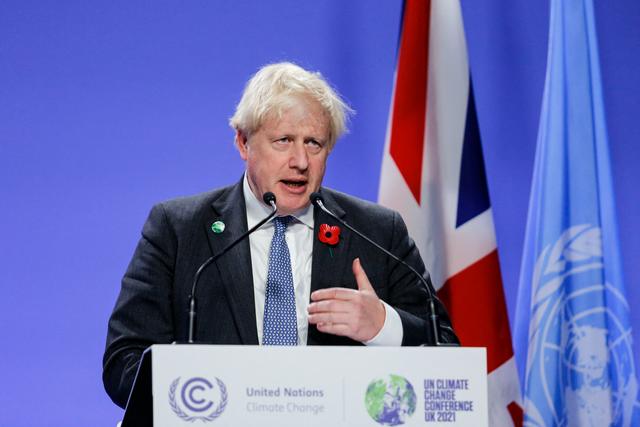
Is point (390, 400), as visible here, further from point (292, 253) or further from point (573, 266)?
point (573, 266)

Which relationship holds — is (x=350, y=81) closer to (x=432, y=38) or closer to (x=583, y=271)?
(x=432, y=38)

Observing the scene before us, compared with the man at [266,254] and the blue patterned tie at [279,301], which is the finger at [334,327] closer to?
the man at [266,254]

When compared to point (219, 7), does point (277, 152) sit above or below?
below

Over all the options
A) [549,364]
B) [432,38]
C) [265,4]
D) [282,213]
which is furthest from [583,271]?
[265,4]

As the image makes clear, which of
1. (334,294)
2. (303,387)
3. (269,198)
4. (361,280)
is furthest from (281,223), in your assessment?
Result: (303,387)

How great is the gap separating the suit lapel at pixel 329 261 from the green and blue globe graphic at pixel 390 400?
757 mm

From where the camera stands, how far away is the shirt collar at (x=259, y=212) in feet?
8.22

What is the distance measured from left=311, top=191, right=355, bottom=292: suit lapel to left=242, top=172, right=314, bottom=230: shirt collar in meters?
0.03

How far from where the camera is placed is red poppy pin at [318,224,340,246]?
7.98 ft

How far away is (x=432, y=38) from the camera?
3.59 m

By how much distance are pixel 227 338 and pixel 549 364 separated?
1.52 metres

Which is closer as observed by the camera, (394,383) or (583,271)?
(394,383)

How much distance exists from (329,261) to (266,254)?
0.55ft

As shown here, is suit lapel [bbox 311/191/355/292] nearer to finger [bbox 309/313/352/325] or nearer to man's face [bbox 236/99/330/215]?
man's face [bbox 236/99/330/215]
